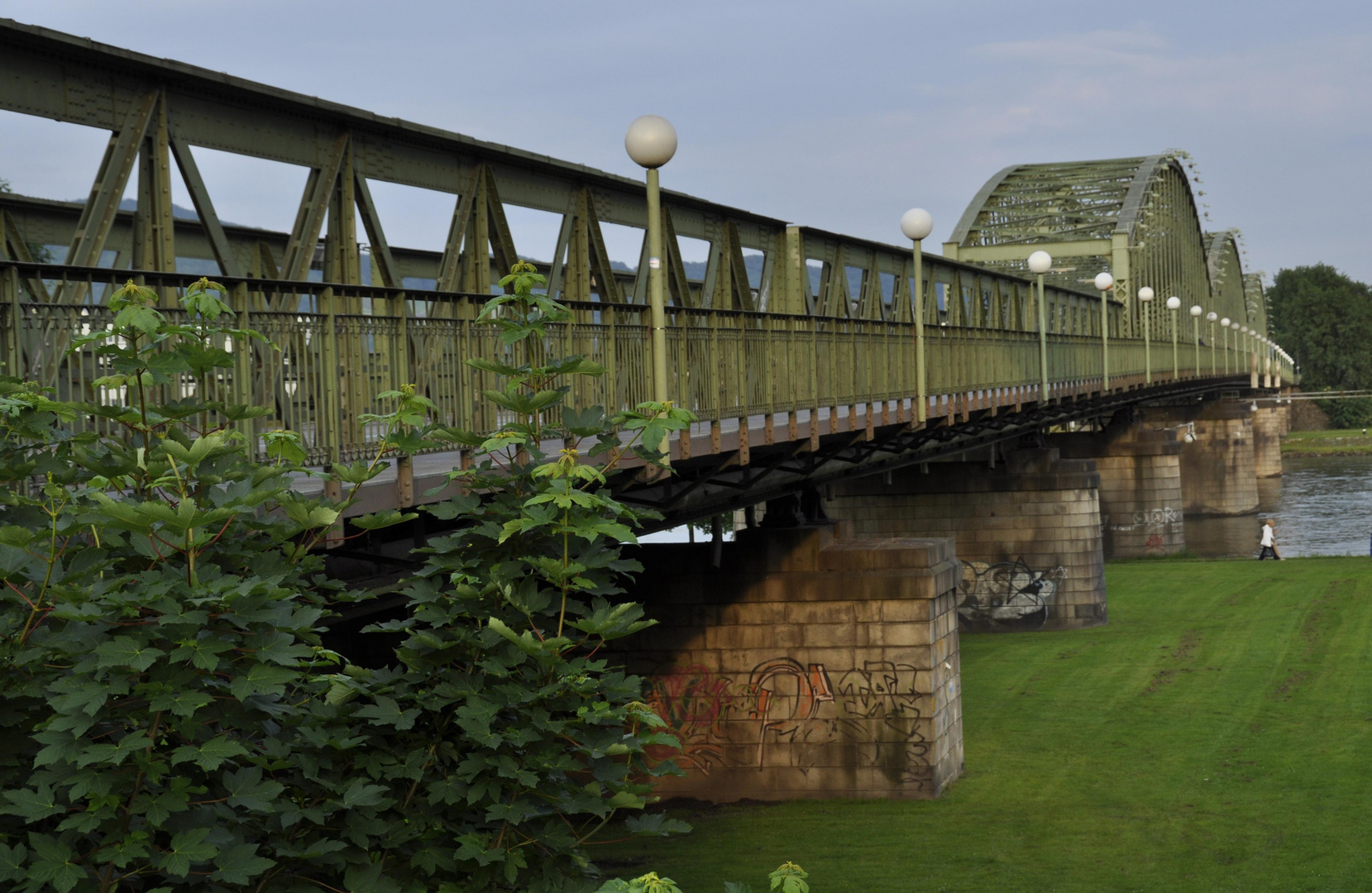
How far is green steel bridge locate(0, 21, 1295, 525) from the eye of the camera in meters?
10.2

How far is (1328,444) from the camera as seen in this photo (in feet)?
477

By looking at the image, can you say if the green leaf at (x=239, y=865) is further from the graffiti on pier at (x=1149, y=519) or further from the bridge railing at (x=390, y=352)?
the graffiti on pier at (x=1149, y=519)

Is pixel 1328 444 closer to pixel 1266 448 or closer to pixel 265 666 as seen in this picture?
pixel 1266 448

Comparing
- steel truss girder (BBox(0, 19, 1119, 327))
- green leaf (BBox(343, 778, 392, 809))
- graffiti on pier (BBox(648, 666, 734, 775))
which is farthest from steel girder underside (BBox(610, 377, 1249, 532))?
green leaf (BBox(343, 778, 392, 809))

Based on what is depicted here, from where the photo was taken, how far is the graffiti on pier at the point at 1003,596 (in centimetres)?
4219

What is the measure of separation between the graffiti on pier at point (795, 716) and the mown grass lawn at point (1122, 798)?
73 centimetres

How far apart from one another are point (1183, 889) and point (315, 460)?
12.1m

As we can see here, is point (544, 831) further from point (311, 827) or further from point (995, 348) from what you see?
point (995, 348)

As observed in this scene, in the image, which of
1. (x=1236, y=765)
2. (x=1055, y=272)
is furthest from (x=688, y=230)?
(x=1055, y=272)

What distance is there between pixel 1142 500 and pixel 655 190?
5330cm

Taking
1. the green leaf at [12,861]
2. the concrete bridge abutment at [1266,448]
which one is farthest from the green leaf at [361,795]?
the concrete bridge abutment at [1266,448]

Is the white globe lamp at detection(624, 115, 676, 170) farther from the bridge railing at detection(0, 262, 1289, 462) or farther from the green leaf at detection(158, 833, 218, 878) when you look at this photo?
the green leaf at detection(158, 833, 218, 878)

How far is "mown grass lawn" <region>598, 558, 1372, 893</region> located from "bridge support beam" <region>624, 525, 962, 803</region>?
1.85ft

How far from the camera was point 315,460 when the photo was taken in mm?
10117
